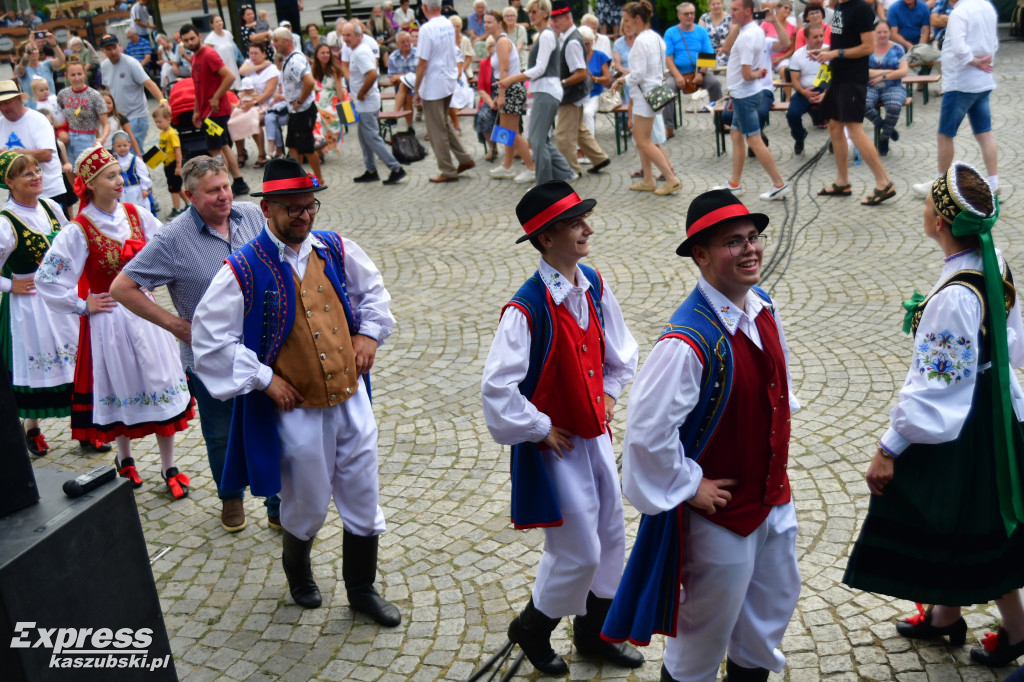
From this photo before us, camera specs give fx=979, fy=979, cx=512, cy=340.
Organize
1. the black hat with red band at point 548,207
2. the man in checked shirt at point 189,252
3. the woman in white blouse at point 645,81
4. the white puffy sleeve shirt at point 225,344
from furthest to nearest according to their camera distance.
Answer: the woman in white blouse at point 645,81 < the man in checked shirt at point 189,252 < the white puffy sleeve shirt at point 225,344 < the black hat with red band at point 548,207

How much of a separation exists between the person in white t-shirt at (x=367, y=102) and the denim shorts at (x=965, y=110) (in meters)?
6.53

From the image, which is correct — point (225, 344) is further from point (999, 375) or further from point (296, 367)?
point (999, 375)

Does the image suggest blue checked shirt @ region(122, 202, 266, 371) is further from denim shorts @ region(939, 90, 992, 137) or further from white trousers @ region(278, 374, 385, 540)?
denim shorts @ region(939, 90, 992, 137)

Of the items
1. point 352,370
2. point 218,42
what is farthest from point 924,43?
point 352,370

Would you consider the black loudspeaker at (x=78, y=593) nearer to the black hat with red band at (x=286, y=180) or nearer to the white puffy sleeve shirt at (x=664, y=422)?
the white puffy sleeve shirt at (x=664, y=422)

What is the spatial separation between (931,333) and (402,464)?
3.24 metres

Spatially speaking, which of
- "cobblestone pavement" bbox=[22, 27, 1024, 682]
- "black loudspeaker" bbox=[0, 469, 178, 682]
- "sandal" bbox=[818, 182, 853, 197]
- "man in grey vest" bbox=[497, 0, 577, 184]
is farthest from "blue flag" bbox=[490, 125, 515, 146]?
"black loudspeaker" bbox=[0, 469, 178, 682]

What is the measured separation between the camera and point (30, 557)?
1.69 m

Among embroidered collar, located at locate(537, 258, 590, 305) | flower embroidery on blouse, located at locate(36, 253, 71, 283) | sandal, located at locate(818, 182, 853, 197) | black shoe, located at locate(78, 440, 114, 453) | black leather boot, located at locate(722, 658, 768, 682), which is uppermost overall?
embroidered collar, located at locate(537, 258, 590, 305)

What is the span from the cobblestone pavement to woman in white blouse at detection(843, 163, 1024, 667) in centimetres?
50

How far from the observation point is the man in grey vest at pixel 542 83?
1057 cm

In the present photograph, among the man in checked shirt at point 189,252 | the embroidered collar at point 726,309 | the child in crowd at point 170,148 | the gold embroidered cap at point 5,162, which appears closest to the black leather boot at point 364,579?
the man in checked shirt at point 189,252

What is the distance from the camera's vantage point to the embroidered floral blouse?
3.24 metres

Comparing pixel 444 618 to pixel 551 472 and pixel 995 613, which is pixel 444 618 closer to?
pixel 551 472
